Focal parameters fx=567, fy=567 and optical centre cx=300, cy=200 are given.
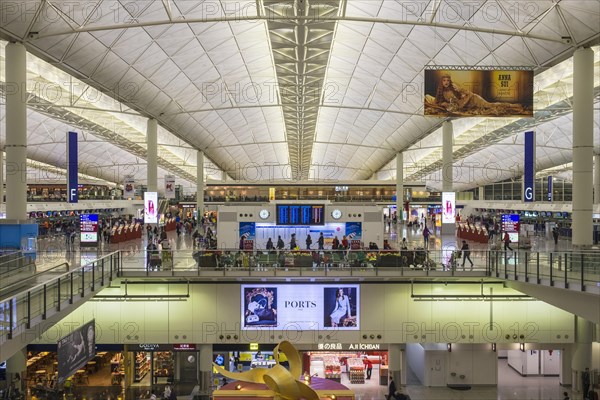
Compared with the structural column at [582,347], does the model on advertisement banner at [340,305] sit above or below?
above

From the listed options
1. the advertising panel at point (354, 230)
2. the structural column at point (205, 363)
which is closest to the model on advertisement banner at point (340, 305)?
the structural column at point (205, 363)

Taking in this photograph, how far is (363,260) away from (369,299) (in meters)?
2.10

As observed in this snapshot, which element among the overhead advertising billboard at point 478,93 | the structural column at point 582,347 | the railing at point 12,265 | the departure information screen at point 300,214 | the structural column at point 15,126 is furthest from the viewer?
the departure information screen at point 300,214

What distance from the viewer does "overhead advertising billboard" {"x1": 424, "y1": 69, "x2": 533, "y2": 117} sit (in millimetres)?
19344

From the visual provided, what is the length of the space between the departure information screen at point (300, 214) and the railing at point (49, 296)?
1180cm

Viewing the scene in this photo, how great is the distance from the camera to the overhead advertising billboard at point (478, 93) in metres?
19.3

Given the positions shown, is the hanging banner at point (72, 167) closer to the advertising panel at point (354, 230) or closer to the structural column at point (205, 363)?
the structural column at point (205, 363)

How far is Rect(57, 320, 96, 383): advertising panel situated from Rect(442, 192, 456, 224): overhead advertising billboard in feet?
74.8

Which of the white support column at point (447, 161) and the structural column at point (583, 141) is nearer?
the structural column at point (583, 141)

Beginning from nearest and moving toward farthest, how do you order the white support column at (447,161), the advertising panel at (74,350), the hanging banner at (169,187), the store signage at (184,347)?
the advertising panel at (74,350), the store signage at (184,347), the white support column at (447,161), the hanging banner at (169,187)

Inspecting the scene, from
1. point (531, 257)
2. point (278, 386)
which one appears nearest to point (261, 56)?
point (531, 257)

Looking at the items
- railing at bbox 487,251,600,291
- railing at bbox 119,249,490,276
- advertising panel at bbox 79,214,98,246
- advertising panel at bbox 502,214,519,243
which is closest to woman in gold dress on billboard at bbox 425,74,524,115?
railing at bbox 487,251,600,291

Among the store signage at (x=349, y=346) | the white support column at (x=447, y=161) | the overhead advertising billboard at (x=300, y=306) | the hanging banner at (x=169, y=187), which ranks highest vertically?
the white support column at (x=447, y=161)

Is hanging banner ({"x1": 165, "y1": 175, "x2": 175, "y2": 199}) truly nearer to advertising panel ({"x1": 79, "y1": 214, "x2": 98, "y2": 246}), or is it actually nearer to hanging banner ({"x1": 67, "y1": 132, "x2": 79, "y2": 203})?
hanging banner ({"x1": 67, "y1": 132, "x2": 79, "y2": 203})
